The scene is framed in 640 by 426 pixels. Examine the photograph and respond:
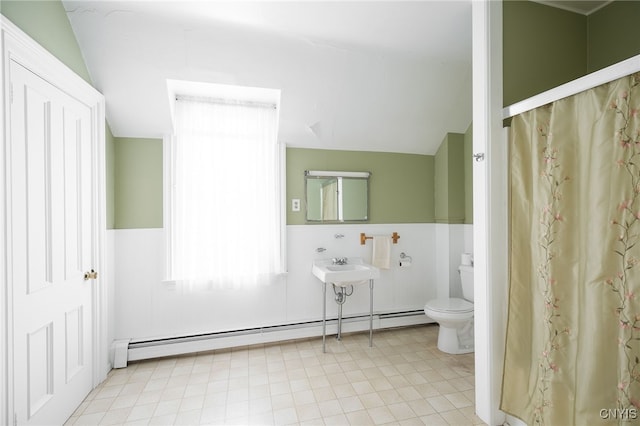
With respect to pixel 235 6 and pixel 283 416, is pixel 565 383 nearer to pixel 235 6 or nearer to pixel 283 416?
pixel 283 416

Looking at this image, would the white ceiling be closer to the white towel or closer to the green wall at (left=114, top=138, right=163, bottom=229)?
the green wall at (left=114, top=138, right=163, bottom=229)

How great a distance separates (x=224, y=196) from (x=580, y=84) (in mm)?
2458

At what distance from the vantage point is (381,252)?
309cm

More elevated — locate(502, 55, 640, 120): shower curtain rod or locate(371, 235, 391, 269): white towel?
locate(502, 55, 640, 120): shower curtain rod

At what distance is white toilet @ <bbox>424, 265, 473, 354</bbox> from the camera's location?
2.51m

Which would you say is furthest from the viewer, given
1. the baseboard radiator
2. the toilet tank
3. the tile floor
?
the toilet tank

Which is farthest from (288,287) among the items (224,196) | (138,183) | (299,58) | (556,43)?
(556,43)

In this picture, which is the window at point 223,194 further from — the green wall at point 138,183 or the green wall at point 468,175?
the green wall at point 468,175

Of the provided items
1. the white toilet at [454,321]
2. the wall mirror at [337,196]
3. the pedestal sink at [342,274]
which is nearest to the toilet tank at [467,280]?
the white toilet at [454,321]

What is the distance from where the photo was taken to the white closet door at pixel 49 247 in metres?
1.42

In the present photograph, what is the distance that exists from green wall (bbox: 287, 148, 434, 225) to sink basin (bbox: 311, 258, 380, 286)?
0.49m

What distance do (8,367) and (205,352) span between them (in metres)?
1.48

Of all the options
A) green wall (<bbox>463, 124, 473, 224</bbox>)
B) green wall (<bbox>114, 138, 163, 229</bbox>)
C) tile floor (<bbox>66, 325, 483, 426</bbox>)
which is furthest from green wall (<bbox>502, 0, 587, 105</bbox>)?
green wall (<bbox>114, 138, 163, 229</bbox>)

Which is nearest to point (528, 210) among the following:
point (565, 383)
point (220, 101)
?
point (565, 383)
